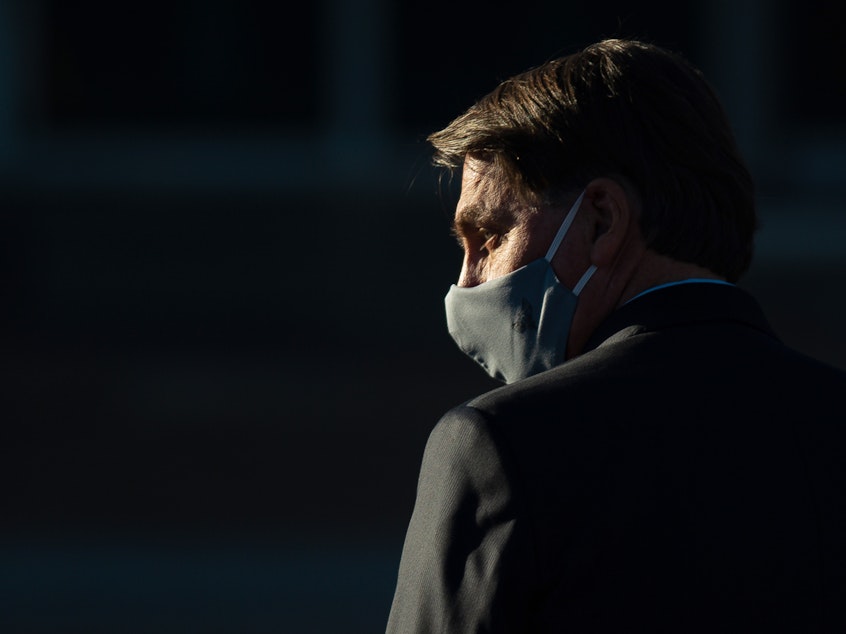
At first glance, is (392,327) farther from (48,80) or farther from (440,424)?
(440,424)

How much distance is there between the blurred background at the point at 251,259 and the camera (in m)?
6.50

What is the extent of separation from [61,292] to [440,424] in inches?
214

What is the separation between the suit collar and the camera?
153 cm

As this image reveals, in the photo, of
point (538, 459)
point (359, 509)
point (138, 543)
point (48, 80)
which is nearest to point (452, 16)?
point (48, 80)

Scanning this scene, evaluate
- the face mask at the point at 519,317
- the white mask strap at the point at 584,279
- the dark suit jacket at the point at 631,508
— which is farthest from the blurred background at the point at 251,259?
the dark suit jacket at the point at 631,508

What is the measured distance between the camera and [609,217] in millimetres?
1611

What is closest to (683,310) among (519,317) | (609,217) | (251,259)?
(609,217)

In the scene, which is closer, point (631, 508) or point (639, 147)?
point (631, 508)

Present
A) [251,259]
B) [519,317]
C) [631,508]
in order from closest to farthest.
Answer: [631,508] → [519,317] → [251,259]

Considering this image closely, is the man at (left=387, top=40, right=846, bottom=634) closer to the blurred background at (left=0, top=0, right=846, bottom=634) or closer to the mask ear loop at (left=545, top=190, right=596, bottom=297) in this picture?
the mask ear loop at (left=545, top=190, right=596, bottom=297)

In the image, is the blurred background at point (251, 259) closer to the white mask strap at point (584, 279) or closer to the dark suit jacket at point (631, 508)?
the white mask strap at point (584, 279)

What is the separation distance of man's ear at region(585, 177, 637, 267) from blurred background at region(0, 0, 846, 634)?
4831 millimetres

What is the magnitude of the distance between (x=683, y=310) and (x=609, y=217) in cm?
16

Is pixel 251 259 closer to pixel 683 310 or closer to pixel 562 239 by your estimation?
pixel 562 239
